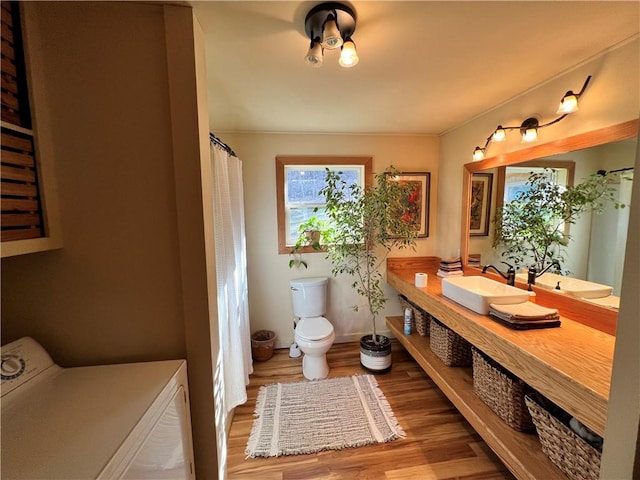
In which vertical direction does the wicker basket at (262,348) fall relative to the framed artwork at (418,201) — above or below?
below

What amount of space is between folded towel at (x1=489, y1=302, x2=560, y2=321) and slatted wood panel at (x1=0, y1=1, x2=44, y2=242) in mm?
2119

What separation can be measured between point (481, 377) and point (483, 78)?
5.97ft

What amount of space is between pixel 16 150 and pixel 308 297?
6.79 ft

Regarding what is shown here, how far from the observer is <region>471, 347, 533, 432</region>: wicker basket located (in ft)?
4.33

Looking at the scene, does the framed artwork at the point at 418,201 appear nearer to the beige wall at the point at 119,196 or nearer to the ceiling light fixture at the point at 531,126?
the ceiling light fixture at the point at 531,126

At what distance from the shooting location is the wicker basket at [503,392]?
132 cm

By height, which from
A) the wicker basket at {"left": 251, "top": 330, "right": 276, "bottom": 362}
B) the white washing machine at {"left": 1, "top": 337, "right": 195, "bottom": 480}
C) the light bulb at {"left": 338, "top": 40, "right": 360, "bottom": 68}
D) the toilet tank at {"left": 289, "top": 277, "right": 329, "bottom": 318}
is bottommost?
the wicker basket at {"left": 251, "top": 330, "right": 276, "bottom": 362}

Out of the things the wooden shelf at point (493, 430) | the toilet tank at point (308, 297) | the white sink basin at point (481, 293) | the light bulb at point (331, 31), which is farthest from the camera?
the toilet tank at point (308, 297)

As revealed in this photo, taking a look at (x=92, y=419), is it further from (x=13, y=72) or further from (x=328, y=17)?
(x=328, y=17)

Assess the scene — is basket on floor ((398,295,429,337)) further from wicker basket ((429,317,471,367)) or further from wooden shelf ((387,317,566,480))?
wicker basket ((429,317,471,367))

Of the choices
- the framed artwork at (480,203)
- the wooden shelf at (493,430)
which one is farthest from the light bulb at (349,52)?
the wooden shelf at (493,430)

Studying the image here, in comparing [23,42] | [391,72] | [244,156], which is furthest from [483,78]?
[23,42]

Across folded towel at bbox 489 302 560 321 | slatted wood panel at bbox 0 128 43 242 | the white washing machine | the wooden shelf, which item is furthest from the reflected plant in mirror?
slatted wood panel at bbox 0 128 43 242

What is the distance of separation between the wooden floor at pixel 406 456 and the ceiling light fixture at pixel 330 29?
6.98 ft
